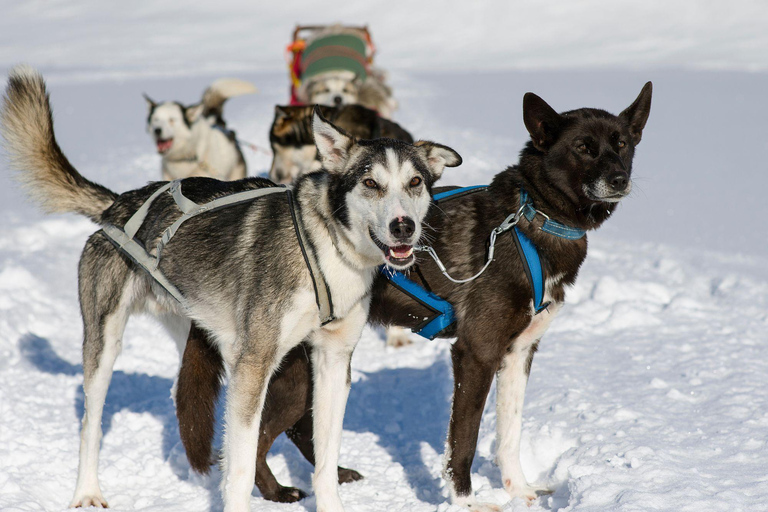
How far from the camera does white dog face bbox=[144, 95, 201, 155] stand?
7.45m

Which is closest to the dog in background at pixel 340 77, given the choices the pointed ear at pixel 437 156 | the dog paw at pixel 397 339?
the dog paw at pixel 397 339

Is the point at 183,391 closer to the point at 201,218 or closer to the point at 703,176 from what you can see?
the point at 201,218

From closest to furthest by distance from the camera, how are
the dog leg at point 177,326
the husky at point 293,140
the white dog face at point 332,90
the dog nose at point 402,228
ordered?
the dog nose at point 402,228
the dog leg at point 177,326
the husky at point 293,140
the white dog face at point 332,90

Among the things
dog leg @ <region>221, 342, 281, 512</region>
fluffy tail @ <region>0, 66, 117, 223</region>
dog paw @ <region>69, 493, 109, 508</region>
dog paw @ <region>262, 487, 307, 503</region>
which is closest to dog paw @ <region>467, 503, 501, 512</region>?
dog paw @ <region>262, 487, 307, 503</region>

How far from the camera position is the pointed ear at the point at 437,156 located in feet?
9.32

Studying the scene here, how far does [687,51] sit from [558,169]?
32.8m

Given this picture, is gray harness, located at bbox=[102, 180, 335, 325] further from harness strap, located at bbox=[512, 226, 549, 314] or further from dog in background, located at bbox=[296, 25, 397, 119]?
dog in background, located at bbox=[296, 25, 397, 119]

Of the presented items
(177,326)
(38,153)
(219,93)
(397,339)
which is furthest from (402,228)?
(219,93)

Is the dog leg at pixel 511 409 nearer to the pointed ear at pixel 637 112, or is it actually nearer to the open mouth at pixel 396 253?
the open mouth at pixel 396 253

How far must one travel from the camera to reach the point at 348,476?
336cm

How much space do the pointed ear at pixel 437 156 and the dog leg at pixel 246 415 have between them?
913 mm

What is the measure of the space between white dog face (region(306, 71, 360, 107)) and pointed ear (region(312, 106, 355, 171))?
17.8 feet

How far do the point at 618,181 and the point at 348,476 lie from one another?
5.70 feet

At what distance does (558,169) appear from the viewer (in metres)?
2.90
